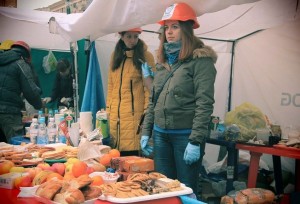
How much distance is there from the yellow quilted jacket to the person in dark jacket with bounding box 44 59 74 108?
76.1 inches

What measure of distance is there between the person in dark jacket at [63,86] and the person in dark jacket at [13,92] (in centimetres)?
132

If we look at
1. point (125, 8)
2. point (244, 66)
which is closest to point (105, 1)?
point (125, 8)

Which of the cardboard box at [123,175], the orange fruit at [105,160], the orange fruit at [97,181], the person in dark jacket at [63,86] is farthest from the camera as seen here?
the person in dark jacket at [63,86]

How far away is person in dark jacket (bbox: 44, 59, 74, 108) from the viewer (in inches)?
216

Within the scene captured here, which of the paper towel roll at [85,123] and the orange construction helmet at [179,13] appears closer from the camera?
the orange construction helmet at [179,13]

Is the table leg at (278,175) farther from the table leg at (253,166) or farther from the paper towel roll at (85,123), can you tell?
the paper towel roll at (85,123)

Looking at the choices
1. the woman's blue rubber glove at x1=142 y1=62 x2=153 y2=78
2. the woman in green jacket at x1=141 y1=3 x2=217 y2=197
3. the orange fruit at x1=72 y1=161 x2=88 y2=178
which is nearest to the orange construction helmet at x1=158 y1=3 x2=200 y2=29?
the woman in green jacket at x1=141 y1=3 x2=217 y2=197

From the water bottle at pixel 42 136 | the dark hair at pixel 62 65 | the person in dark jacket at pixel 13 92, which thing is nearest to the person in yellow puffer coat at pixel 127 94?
the water bottle at pixel 42 136

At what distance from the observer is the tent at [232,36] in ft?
10.4

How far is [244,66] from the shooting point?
16.9ft

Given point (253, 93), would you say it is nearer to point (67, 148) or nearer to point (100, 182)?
point (67, 148)

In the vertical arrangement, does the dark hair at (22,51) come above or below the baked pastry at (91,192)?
above

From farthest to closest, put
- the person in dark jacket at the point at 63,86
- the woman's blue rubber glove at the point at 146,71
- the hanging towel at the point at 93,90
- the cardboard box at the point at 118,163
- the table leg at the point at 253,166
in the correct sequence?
the person in dark jacket at the point at 63,86 → the hanging towel at the point at 93,90 → the table leg at the point at 253,166 → the woman's blue rubber glove at the point at 146,71 → the cardboard box at the point at 118,163

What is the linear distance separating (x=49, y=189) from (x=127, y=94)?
2.17 meters
